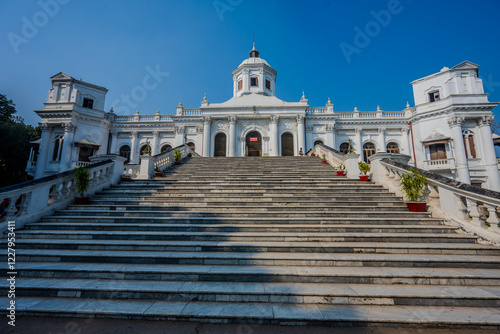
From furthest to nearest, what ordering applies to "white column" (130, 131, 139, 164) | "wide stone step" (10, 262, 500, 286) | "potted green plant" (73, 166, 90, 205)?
"white column" (130, 131, 139, 164), "potted green plant" (73, 166, 90, 205), "wide stone step" (10, 262, 500, 286)

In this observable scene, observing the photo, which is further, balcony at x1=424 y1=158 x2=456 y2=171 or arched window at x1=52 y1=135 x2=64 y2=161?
arched window at x1=52 y1=135 x2=64 y2=161

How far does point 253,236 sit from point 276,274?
1599 mm

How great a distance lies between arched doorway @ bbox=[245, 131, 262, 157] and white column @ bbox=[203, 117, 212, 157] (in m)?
4.32

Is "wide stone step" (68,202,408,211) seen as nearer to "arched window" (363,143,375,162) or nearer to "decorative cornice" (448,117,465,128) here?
"arched window" (363,143,375,162)

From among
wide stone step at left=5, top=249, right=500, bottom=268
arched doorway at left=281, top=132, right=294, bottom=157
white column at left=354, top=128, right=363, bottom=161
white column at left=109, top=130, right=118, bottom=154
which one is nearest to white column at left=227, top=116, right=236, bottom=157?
arched doorway at left=281, top=132, right=294, bottom=157

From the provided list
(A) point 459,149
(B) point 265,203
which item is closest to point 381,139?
(A) point 459,149

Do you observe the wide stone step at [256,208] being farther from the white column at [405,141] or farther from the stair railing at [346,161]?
the white column at [405,141]

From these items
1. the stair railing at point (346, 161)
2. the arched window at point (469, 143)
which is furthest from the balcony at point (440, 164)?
the stair railing at point (346, 161)

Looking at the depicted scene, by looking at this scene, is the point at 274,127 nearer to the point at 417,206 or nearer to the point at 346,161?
the point at 346,161

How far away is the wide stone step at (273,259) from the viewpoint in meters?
4.09

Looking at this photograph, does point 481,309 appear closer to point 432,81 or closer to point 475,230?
point 475,230

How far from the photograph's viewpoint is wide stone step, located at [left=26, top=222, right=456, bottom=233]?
5559 millimetres

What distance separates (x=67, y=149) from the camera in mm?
23000

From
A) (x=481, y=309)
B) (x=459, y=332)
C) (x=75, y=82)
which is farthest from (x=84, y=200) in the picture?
(x=75, y=82)
